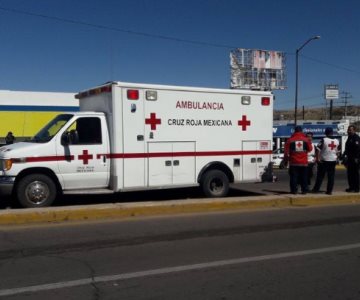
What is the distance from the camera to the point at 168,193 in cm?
1245

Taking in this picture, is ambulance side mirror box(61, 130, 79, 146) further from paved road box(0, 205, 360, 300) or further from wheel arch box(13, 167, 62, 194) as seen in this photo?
paved road box(0, 205, 360, 300)

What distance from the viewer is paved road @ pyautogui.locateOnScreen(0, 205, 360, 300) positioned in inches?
196

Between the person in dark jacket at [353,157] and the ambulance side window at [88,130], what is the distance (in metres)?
6.10

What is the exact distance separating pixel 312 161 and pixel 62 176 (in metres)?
7.79

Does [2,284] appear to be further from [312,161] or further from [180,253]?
A: [312,161]

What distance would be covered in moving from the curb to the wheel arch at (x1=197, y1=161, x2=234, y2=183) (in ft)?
3.77

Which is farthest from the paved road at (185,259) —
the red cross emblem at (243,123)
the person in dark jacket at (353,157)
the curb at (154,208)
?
the person in dark jacket at (353,157)

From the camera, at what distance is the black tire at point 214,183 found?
1109 centimetres

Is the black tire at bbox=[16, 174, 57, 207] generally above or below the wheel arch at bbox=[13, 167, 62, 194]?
below

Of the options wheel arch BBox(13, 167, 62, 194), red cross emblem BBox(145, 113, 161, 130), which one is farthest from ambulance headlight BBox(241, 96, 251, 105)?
wheel arch BBox(13, 167, 62, 194)

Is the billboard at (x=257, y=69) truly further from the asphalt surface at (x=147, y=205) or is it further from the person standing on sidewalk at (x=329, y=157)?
the asphalt surface at (x=147, y=205)

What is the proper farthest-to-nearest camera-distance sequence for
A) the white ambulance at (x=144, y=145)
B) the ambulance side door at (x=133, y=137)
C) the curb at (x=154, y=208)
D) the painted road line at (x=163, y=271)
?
the ambulance side door at (x=133, y=137)
the white ambulance at (x=144, y=145)
the curb at (x=154, y=208)
the painted road line at (x=163, y=271)

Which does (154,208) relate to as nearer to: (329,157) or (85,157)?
(85,157)

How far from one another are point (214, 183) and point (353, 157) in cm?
353
